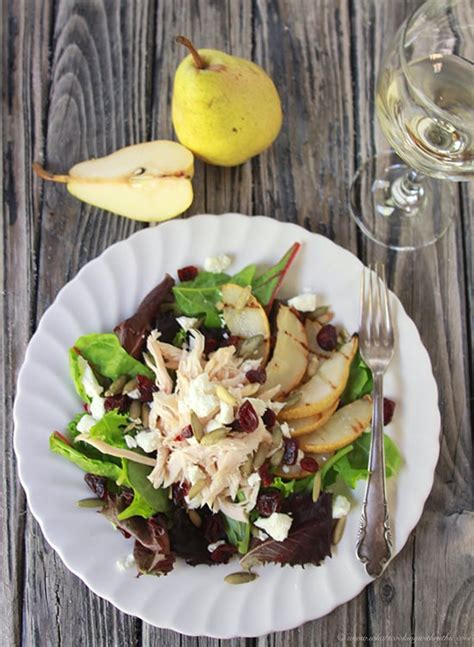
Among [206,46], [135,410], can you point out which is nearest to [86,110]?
[206,46]

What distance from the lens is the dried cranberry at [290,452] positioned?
3.97 ft

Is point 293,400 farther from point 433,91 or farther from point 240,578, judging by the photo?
point 433,91

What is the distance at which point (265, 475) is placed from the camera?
1197 millimetres

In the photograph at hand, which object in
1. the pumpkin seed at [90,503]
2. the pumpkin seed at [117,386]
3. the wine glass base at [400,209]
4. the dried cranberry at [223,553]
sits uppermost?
the wine glass base at [400,209]

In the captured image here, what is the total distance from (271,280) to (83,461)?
46cm

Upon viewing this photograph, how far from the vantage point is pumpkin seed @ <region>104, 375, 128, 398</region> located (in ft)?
4.14

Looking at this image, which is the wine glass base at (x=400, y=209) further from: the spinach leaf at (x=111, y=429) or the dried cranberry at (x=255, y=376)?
the spinach leaf at (x=111, y=429)

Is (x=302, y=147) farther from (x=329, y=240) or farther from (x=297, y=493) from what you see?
(x=297, y=493)

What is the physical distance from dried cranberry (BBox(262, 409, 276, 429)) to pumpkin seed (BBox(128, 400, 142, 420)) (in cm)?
22

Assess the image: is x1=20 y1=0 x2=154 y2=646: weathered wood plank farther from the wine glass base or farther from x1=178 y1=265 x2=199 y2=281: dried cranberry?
the wine glass base

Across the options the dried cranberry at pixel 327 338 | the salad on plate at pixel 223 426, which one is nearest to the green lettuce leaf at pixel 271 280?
the salad on plate at pixel 223 426

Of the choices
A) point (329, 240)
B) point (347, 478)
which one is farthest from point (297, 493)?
point (329, 240)

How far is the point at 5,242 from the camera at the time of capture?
4.92 ft

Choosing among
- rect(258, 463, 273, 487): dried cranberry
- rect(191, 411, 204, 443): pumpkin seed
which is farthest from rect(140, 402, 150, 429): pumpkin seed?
rect(258, 463, 273, 487): dried cranberry
